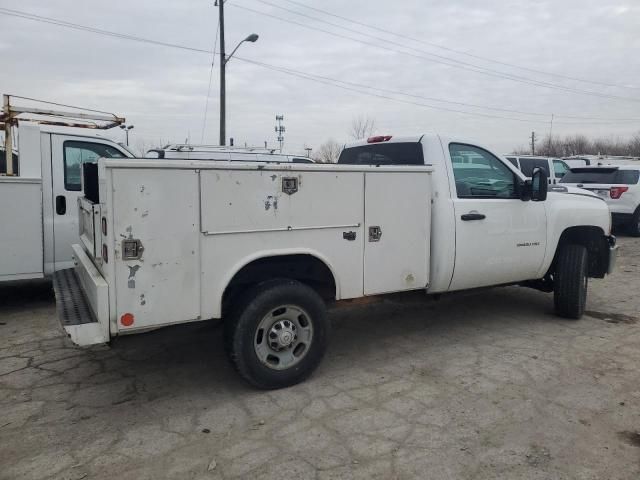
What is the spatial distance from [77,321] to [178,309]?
65 centimetres

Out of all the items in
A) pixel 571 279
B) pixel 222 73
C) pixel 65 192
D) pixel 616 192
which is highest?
pixel 222 73

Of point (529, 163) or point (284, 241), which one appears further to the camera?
point (529, 163)

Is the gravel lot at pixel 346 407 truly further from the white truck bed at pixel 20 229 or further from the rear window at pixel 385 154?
the rear window at pixel 385 154

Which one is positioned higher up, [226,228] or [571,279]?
[226,228]

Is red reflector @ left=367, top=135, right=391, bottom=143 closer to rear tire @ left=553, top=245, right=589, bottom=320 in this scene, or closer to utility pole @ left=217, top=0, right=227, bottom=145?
rear tire @ left=553, top=245, right=589, bottom=320

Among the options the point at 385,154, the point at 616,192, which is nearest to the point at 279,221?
the point at 385,154

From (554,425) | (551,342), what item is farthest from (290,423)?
(551,342)

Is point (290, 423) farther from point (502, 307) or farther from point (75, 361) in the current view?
point (502, 307)

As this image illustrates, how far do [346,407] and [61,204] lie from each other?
456cm

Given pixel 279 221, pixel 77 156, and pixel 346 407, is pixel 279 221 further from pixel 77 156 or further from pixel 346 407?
pixel 77 156

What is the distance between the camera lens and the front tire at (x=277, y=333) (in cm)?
378

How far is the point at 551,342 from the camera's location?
5.25 metres

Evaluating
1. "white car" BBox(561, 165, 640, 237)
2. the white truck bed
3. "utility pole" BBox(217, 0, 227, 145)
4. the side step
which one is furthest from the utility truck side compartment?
"utility pole" BBox(217, 0, 227, 145)

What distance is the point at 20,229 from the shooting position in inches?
238
